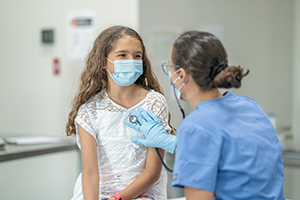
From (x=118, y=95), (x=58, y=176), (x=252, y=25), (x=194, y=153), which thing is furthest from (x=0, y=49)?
(x=194, y=153)

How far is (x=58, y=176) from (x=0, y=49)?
1.36 meters

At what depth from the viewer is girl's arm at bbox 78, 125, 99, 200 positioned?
1219mm

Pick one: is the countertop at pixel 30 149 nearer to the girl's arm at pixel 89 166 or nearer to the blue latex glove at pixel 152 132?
the girl's arm at pixel 89 166

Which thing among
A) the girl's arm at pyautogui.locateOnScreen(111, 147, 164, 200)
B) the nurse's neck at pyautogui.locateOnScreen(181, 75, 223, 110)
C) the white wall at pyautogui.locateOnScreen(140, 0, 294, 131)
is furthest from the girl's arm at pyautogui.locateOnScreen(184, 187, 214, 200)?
the white wall at pyautogui.locateOnScreen(140, 0, 294, 131)

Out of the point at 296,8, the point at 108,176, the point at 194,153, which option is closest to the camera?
the point at 194,153

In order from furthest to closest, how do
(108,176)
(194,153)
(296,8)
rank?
(296,8) < (108,176) < (194,153)

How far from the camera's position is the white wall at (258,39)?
273 cm

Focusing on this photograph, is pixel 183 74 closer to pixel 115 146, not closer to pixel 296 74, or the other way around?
pixel 115 146

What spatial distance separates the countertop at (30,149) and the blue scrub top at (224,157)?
1.38 m

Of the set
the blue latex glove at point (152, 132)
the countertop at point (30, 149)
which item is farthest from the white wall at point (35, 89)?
the blue latex glove at point (152, 132)

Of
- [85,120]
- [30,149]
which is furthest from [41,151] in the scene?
[85,120]

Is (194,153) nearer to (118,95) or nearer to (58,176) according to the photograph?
(118,95)

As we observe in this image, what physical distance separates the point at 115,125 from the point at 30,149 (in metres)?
0.99

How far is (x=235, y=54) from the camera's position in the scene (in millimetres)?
2768
